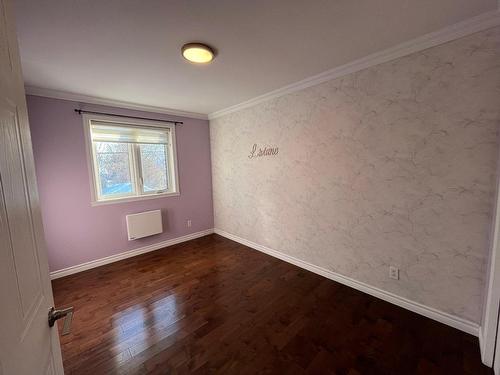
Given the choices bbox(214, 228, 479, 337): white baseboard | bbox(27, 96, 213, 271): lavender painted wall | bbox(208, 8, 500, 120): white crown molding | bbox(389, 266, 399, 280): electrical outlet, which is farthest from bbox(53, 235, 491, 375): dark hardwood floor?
bbox(208, 8, 500, 120): white crown molding

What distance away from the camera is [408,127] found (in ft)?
5.93

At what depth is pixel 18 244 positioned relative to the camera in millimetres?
581

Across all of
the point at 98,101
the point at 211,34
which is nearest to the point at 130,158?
the point at 98,101

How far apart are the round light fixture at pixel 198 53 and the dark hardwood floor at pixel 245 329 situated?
7.42 feet

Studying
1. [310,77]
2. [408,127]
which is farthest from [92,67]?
[408,127]

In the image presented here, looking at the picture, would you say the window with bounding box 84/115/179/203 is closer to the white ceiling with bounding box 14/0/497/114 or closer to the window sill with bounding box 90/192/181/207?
the window sill with bounding box 90/192/181/207

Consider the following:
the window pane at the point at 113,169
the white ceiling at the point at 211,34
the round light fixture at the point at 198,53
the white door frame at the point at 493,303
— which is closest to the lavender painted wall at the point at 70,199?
the window pane at the point at 113,169

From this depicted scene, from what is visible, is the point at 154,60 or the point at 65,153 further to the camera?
the point at 65,153

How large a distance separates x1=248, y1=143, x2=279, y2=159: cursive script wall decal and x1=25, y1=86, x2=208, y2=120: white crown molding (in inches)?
52.5

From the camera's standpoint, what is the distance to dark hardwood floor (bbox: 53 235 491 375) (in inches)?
57.9

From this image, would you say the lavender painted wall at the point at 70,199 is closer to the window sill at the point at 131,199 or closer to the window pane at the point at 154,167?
the window sill at the point at 131,199

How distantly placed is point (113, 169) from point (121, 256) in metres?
1.29

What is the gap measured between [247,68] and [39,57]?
1775 millimetres

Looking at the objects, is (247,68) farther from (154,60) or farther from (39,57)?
(39,57)
